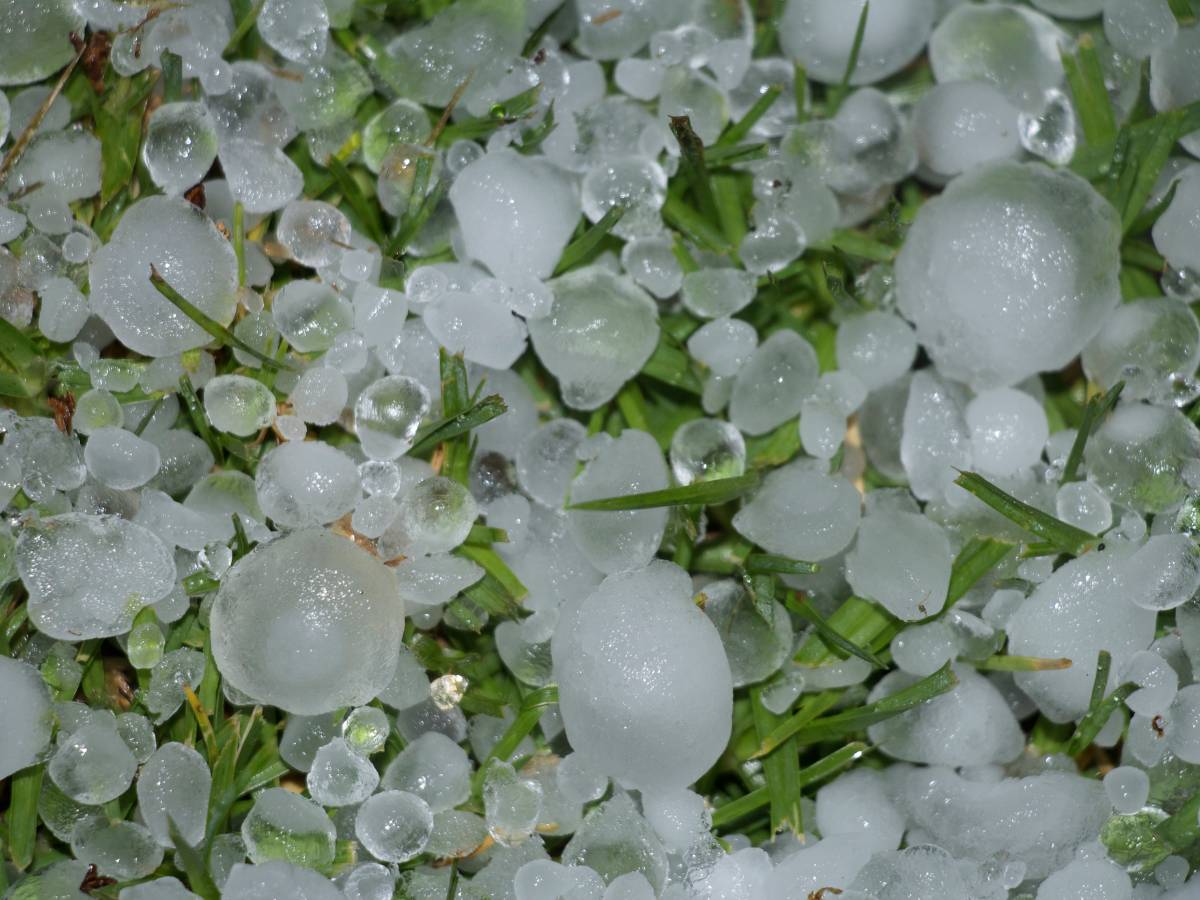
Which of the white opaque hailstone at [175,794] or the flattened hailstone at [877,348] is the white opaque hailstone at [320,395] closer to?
the white opaque hailstone at [175,794]

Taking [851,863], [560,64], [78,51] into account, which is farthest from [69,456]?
[851,863]

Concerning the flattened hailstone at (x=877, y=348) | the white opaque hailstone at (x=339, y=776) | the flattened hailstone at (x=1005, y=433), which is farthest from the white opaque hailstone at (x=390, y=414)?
the flattened hailstone at (x=1005, y=433)

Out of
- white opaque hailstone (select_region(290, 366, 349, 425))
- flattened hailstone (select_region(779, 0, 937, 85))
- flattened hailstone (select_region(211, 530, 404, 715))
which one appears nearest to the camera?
flattened hailstone (select_region(211, 530, 404, 715))

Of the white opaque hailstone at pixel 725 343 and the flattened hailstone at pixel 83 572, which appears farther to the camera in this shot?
the white opaque hailstone at pixel 725 343

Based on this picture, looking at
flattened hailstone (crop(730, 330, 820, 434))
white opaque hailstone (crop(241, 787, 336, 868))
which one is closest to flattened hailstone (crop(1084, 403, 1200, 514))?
flattened hailstone (crop(730, 330, 820, 434))

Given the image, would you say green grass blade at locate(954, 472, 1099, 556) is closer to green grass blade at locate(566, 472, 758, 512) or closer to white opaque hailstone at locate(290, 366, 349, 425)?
green grass blade at locate(566, 472, 758, 512)

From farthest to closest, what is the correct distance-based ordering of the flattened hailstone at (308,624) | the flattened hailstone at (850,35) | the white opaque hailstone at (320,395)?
the flattened hailstone at (850,35), the white opaque hailstone at (320,395), the flattened hailstone at (308,624)
